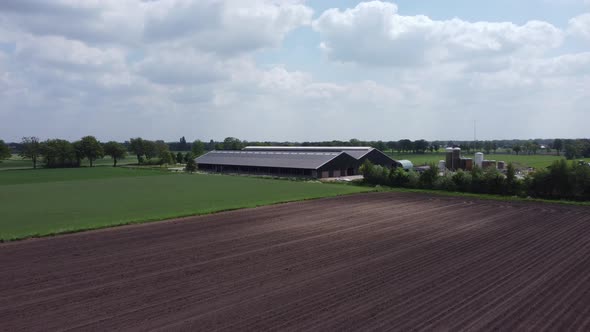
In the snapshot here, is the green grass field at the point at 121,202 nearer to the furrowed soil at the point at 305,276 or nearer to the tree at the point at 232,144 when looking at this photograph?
the furrowed soil at the point at 305,276

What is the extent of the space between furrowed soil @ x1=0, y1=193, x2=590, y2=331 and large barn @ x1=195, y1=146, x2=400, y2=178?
3670cm

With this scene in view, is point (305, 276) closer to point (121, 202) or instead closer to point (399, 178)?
point (121, 202)

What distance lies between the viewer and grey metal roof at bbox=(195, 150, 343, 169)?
219 ft

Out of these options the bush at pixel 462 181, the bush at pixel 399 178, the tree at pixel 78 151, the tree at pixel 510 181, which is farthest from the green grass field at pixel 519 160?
the tree at pixel 78 151

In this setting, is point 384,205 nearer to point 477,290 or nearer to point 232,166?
point 477,290

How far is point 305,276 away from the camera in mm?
16969

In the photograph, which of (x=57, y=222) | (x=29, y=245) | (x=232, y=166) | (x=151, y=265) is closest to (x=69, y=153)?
(x=232, y=166)

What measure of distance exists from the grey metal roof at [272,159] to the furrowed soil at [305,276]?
37737 millimetres

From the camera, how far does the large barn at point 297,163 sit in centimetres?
6562

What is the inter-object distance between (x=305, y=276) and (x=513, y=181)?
115ft

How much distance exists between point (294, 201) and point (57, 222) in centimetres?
2061

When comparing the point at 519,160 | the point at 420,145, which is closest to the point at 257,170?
the point at 519,160

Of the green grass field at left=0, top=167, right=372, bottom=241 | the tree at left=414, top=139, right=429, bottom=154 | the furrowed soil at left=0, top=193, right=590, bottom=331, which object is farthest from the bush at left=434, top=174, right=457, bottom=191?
the tree at left=414, top=139, right=429, bottom=154

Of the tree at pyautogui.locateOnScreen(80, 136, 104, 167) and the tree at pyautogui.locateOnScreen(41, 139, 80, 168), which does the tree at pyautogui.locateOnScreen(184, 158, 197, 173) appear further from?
the tree at pyautogui.locateOnScreen(41, 139, 80, 168)
